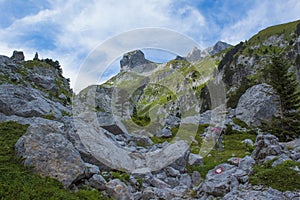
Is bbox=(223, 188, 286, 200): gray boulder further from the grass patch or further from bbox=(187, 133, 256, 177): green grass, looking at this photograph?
bbox=(187, 133, 256, 177): green grass

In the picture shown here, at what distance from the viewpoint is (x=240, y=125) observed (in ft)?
156

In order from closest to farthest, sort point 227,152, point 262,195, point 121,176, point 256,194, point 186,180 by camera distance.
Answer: point 262,195, point 256,194, point 121,176, point 186,180, point 227,152

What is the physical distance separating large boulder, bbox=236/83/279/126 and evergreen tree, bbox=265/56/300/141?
1210cm

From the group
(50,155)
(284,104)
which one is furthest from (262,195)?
(284,104)

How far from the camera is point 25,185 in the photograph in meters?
9.85

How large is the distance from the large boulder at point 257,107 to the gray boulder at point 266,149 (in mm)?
28984

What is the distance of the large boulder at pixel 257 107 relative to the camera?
46469 millimetres

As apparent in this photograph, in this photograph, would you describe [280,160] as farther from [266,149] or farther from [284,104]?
[284,104]

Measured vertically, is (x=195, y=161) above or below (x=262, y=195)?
above

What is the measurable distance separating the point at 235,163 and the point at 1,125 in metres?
16.6

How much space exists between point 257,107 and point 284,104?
17.1 m

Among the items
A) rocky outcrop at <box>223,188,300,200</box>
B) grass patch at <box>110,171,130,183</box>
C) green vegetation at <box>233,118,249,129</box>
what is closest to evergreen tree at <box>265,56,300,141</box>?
green vegetation at <box>233,118,249,129</box>

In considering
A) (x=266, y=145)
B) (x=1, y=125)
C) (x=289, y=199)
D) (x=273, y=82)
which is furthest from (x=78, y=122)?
(x=273, y=82)

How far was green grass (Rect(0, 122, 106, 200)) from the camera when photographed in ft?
30.7
